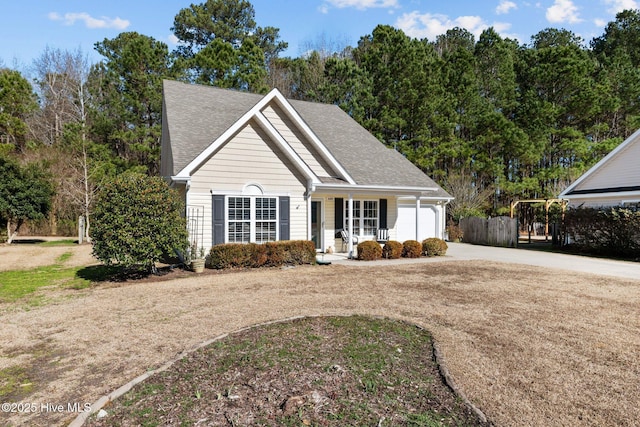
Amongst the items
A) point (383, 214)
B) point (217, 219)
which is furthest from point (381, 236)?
point (217, 219)

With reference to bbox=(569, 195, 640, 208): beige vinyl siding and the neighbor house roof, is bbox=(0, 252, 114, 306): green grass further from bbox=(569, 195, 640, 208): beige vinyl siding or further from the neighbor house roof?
bbox=(569, 195, 640, 208): beige vinyl siding

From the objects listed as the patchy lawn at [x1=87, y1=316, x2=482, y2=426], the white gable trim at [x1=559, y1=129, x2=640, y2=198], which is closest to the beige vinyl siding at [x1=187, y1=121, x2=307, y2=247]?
the patchy lawn at [x1=87, y1=316, x2=482, y2=426]

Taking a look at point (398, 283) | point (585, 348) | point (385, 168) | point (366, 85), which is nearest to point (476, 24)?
point (366, 85)

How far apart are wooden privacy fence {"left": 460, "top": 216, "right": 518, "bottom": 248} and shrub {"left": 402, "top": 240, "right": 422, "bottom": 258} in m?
8.47

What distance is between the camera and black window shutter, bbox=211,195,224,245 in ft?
40.3

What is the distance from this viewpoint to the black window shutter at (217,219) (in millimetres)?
12273

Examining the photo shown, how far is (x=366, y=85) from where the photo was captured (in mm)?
30172

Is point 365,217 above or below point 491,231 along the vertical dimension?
above

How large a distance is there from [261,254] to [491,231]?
48.5ft

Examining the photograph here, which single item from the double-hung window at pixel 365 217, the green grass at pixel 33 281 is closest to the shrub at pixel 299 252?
the double-hung window at pixel 365 217

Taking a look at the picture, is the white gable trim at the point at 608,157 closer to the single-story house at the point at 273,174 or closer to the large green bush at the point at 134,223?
the single-story house at the point at 273,174

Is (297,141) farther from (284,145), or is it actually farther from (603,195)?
(603,195)

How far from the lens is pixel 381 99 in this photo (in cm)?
3100

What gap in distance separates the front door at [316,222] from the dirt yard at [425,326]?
191 inches
